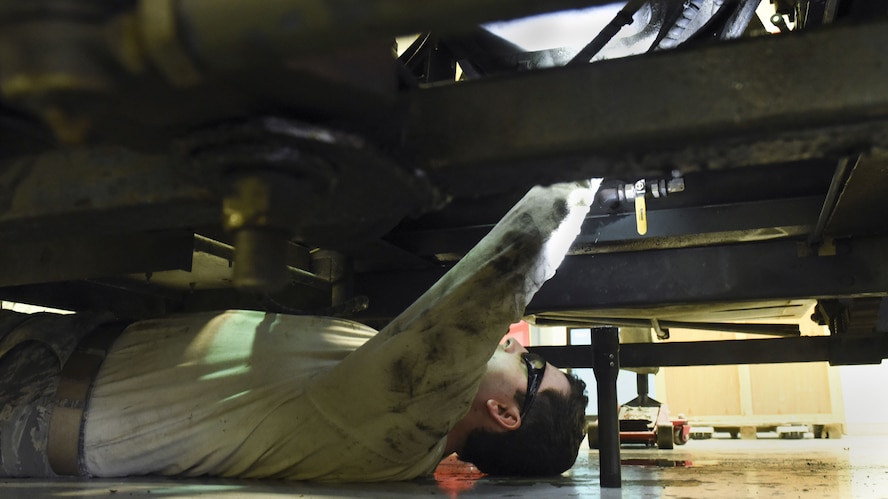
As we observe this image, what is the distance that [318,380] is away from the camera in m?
1.18

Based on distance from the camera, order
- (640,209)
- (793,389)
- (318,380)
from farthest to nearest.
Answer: (793,389) < (640,209) < (318,380)

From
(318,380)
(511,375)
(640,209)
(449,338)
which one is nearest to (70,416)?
(318,380)

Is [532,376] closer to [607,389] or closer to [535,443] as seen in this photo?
[535,443]

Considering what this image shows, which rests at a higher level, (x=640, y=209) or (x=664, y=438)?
(x=640, y=209)

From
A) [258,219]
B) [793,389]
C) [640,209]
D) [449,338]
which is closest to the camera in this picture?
[258,219]

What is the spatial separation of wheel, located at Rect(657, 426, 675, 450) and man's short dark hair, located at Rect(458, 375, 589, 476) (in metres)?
1.29

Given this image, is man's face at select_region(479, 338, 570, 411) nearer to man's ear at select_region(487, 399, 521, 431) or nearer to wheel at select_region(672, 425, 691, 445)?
man's ear at select_region(487, 399, 521, 431)

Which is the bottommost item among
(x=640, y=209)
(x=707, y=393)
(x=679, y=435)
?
(x=679, y=435)

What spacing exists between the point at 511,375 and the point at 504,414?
0.09m

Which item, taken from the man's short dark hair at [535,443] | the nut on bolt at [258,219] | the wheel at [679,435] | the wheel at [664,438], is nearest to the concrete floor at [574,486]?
the man's short dark hair at [535,443]

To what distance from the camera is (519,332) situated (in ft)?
17.6

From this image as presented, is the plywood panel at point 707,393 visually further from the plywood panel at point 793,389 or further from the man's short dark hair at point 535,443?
the man's short dark hair at point 535,443

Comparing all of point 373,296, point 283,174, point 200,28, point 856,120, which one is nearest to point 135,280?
point 373,296

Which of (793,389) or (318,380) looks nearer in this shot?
(318,380)
